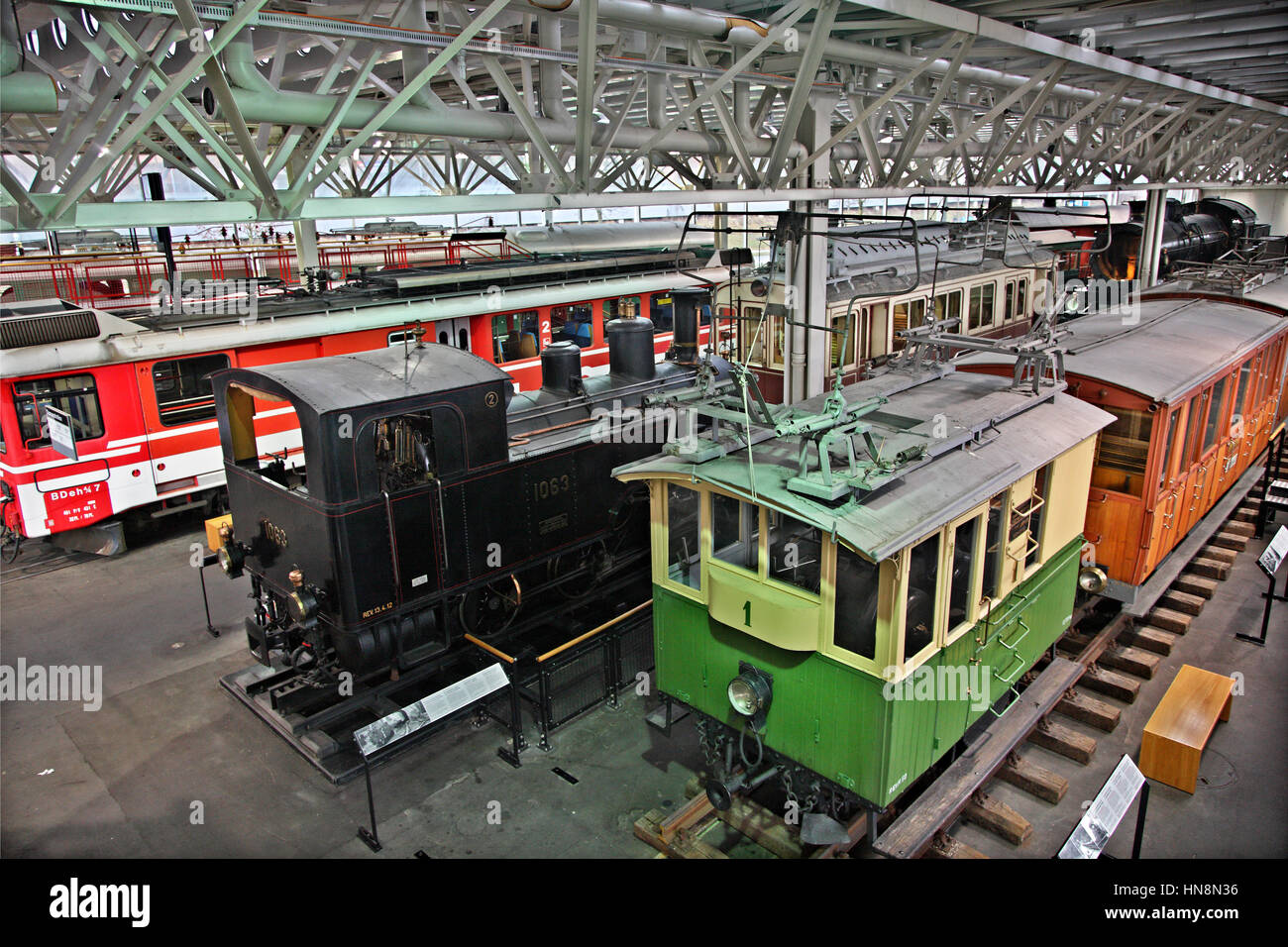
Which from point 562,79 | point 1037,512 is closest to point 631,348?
point 562,79

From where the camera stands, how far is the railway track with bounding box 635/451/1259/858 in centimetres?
575

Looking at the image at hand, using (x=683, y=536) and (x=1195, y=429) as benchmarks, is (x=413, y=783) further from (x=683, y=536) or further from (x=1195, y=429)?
(x=1195, y=429)

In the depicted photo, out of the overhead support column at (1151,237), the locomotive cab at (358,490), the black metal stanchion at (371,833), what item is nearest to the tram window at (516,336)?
the locomotive cab at (358,490)

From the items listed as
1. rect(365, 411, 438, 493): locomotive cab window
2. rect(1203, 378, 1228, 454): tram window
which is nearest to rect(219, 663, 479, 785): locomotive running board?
rect(365, 411, 438, 493): locomotive cab window

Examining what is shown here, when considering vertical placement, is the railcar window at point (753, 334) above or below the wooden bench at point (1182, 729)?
above

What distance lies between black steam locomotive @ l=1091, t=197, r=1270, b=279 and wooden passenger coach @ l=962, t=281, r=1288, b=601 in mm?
10847

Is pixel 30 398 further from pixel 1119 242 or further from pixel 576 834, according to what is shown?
pixel 1119 242

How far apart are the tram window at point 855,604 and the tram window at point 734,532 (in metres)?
0.66

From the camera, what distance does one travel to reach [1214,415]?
370 inches

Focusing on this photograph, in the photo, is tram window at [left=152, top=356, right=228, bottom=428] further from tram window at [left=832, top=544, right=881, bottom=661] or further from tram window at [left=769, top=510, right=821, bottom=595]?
tram window at [left=832, top=544, right=881, bottom=661]

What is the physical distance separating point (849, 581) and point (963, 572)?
101 cm

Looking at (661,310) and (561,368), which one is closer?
(561,368)

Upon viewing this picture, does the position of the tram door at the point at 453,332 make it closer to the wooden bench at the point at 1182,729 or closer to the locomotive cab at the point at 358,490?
the locomotive cab at the point at 358,490

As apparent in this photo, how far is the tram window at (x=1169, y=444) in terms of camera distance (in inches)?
314
